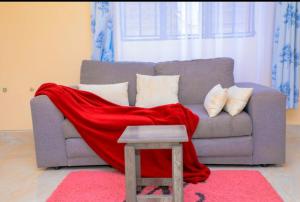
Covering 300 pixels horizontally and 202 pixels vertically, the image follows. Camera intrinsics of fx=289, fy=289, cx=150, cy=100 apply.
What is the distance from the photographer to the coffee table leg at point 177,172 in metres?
1.55

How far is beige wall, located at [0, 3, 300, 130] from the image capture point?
3.18 metres

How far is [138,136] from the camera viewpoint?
1596mm

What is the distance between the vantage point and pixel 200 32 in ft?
9.94

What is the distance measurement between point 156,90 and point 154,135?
1.11 meters

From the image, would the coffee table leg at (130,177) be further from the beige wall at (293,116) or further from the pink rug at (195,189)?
the beige wall at (293,116)

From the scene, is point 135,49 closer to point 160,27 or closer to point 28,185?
point 160,27

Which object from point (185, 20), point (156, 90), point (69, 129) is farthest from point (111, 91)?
point (185, 20)

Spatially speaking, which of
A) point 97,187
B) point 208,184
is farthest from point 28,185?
point 208,184

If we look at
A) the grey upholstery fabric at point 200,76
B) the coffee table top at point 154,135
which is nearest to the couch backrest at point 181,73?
the grey upholstery fabric at point 200,76

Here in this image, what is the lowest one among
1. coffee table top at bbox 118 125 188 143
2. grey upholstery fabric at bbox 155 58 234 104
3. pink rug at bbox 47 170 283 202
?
pink rug at bbox 47 170 283 202

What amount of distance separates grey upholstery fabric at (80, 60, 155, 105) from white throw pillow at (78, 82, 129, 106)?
5.1 inches

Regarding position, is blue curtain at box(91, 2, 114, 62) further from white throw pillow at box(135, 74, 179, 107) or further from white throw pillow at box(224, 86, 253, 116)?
white throw pillow at box(224, 86, 253, 116)

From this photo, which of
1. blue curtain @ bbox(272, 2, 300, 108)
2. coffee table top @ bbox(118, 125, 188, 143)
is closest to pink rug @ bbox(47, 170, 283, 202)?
coffee table top @ bbox(118, 125, 188, 143)

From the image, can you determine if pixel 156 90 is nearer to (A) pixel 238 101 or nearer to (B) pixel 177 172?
(A) pixel 238 101
